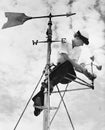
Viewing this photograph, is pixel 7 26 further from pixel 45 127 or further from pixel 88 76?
pixel 45 127

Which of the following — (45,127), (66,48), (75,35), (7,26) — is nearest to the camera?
(45,127)

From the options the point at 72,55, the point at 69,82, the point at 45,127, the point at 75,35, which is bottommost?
the point at 45,127

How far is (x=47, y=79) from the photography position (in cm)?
1357

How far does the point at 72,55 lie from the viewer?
44.6ft

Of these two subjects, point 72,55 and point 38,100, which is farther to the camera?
point 38,100

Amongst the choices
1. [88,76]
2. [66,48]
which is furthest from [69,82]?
[66,48]

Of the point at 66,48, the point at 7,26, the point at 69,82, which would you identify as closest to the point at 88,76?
the point at 69,82

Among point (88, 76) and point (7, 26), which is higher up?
point (7, 26)

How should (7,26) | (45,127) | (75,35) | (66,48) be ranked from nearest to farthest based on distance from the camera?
(45,127) < (66,48) < (75,35) < (7,26)

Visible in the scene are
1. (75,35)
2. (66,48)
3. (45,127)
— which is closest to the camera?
(45,127)

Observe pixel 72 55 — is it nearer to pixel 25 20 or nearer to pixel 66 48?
pixel 66 48

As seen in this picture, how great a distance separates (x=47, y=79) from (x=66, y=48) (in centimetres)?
154

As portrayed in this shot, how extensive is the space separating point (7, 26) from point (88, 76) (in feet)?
14.9

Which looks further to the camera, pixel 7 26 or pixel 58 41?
pixel 7 26
